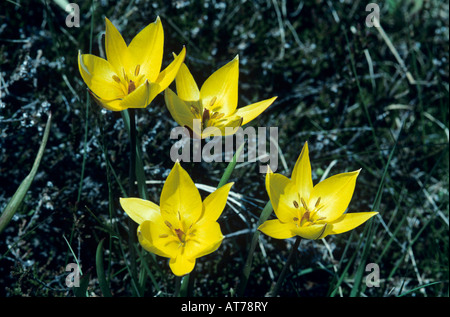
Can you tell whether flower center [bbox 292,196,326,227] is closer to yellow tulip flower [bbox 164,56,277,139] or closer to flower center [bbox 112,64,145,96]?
yellow tulip flower [bbox 164,56,277,139]

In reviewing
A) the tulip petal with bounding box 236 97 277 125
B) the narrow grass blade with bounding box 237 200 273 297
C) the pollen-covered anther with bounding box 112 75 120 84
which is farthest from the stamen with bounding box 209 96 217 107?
the narrow grass blade with bounding box 237 200 273 297

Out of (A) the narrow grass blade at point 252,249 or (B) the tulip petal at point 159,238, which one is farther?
(A) the narrow grass blade at point 252,249

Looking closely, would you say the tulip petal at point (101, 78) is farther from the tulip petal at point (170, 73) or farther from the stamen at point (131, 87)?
the tulip petal at point (170, 73)

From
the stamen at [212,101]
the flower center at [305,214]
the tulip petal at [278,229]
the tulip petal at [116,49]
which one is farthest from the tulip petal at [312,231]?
the tulip petal at [116,49]

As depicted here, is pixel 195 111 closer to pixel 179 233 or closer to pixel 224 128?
pixel 224 128
